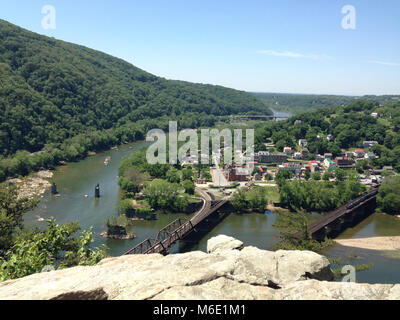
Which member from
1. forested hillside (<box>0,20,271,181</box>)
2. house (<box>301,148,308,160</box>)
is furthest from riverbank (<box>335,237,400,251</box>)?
forested hillside (<box>0,20,271,181</box>)

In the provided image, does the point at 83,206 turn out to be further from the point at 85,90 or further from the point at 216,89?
the point at 216,89

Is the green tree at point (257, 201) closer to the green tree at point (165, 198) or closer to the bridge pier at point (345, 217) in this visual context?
the bridge pier at point (345, 217)

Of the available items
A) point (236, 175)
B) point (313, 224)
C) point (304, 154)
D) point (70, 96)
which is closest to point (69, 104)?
point (70, 96)

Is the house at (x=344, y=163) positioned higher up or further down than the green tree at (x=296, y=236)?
higher up

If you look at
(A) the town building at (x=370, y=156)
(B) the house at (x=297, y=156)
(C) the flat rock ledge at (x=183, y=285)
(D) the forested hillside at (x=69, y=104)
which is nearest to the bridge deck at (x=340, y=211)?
(A) the town building at (x=370, y=156)

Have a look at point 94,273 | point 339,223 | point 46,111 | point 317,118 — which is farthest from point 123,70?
point 94,273

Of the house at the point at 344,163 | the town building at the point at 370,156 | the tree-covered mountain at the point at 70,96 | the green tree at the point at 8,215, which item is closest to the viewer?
the green tree at the point at 8,215
